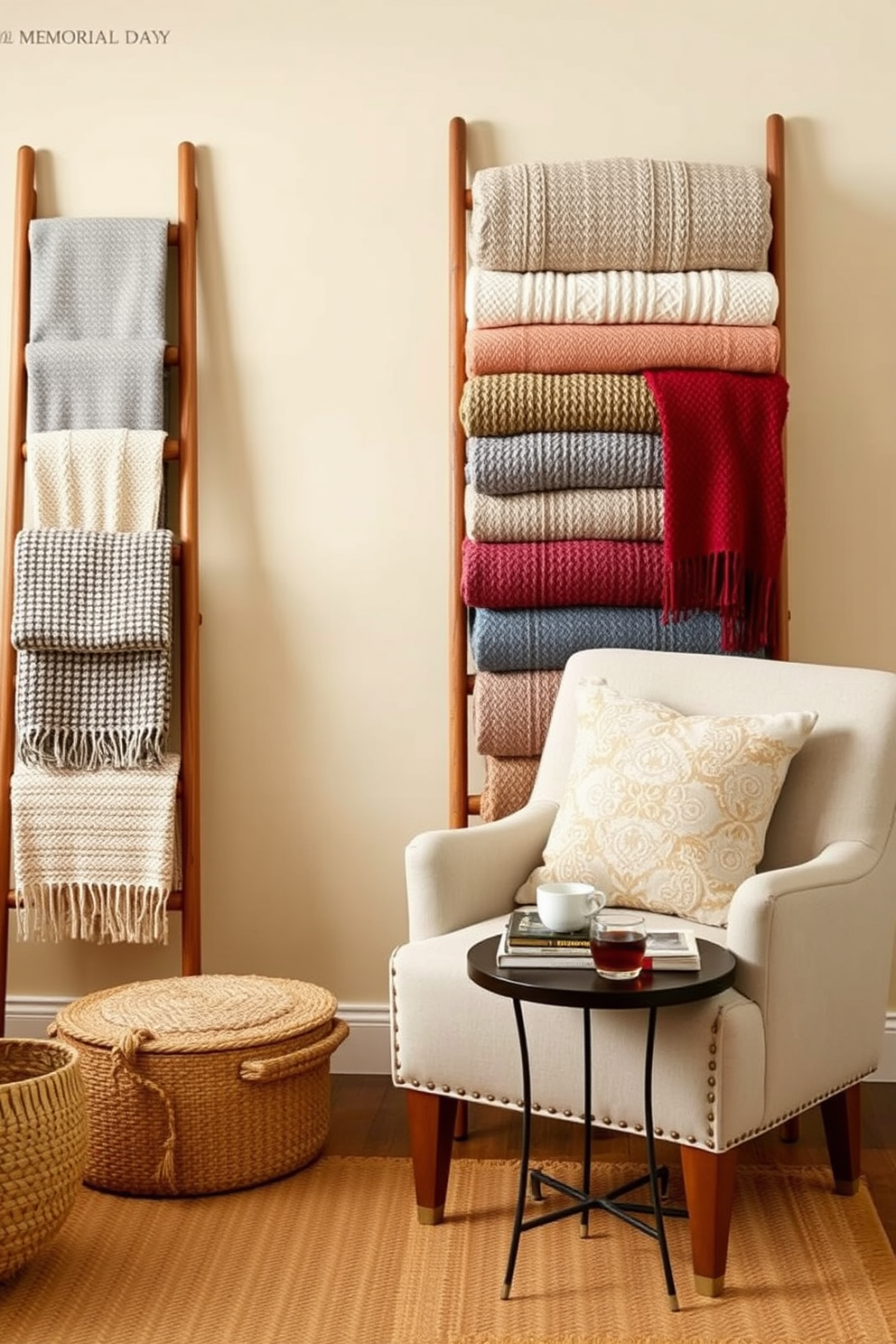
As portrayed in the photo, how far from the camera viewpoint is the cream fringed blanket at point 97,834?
2.77 meters

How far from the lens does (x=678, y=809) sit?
2164 millimetres

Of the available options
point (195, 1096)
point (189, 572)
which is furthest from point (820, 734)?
point (189, 572)

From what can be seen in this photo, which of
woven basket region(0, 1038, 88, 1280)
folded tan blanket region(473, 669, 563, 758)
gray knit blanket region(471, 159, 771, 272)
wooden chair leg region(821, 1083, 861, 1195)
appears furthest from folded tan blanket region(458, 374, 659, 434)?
woven basket region(0, 1038, 88, 1280)

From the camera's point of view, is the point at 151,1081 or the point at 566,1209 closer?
the point at 566,1209

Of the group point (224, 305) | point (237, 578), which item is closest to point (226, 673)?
point (237, 578)

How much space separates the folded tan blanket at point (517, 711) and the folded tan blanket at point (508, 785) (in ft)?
0.09

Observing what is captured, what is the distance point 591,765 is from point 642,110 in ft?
4.42

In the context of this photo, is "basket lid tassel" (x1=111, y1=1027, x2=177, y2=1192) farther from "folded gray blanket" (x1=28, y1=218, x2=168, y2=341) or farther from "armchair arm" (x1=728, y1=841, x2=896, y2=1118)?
"folded gray blanket" (x1=28, y1=218, x2=168, y2=341)

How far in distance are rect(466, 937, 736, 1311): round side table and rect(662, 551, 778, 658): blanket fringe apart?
76 centimetres

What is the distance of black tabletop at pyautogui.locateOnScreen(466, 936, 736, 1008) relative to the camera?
1.76m

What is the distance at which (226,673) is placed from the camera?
292 cm

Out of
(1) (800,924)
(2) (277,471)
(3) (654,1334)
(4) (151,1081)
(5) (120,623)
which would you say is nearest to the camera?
(3) (654,1334)

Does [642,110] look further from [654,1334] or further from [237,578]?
[654,1334]

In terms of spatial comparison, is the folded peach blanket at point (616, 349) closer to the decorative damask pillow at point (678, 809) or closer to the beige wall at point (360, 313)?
the beige wall at point (360, 313)
